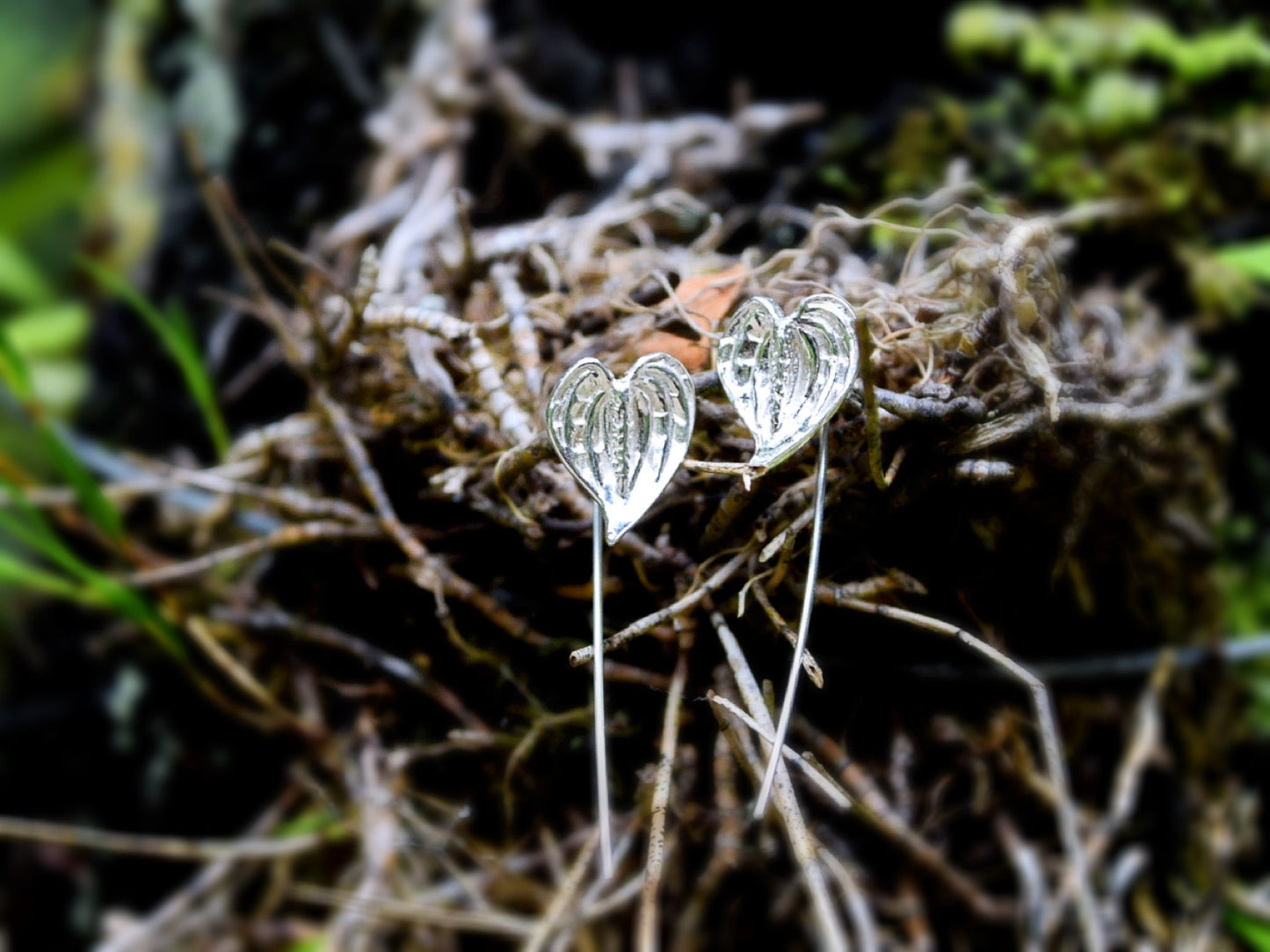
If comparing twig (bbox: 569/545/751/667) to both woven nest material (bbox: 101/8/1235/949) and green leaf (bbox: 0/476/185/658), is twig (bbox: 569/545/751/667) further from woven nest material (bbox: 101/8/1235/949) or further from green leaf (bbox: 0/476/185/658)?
green leaf (bbox: 0/476/185/658)

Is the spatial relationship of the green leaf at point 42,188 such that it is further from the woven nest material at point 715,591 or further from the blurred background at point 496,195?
the woven nest material at point 715,591

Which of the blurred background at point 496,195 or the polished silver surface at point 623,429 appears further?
the blurred background at point 496,195

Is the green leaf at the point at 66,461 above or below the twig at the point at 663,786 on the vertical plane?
above

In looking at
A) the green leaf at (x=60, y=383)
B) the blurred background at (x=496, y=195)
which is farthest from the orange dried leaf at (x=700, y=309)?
the green leaf at (x=60, y=383)

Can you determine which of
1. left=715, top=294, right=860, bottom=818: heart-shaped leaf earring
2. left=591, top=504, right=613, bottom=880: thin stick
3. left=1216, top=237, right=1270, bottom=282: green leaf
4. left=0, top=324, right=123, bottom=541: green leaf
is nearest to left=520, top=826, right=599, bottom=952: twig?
left=591, top=504, right=613, bottom=880: thin stick

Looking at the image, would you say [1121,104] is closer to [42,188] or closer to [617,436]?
[617,436]

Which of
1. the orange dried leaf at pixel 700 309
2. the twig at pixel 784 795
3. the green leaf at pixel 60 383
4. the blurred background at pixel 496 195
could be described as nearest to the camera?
the twig at pixel 784 795

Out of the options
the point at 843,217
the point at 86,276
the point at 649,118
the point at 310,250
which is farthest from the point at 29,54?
the point at 843,217
